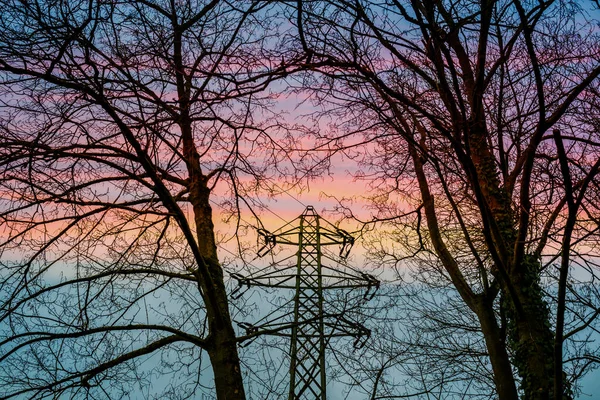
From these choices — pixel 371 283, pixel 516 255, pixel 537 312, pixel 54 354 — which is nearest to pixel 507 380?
pixel 537 312

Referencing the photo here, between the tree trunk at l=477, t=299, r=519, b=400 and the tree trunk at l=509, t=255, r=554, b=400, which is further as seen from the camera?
the tree trunk at l=477, t=299, r=519, b=400

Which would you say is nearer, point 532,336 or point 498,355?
point 532,336

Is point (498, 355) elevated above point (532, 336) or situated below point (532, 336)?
above

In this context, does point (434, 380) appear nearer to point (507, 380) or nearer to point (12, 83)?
point (507, 380)

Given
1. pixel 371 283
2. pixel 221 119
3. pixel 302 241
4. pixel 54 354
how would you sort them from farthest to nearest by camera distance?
pixel 221 119 < pixel 54 354 < pixel 302 241 < pixel 371 283

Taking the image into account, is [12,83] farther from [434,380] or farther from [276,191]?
[434,380]

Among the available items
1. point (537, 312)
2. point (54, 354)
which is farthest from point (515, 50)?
point (54, 354)

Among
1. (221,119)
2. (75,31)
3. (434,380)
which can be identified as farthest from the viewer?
(434,380)

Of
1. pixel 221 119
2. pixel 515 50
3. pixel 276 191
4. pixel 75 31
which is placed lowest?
pixel 75 31

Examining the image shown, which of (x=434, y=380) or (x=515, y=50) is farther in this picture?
(x=434, y=380)

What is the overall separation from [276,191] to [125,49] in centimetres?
339

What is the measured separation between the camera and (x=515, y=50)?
330 inches

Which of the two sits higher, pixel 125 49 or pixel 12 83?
pixel 12 83

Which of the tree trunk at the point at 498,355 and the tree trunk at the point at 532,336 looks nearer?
the tree trunk at the point at 532,336
